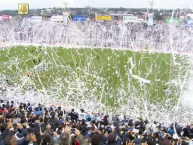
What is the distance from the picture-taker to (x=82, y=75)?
2609 cm

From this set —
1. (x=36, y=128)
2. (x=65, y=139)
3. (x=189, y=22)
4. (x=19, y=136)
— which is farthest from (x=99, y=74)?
(x=189, y=22)

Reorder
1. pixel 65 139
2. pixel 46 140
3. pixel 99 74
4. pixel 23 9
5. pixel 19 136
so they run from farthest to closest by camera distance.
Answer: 1. pixel 23 9
2. pixel 99 74
3. pixel 19 136
4. pixel 46 140
5. pixel 65 139

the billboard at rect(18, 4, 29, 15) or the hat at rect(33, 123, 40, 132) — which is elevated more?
the billboard at rect(18, 4, 29, 15)

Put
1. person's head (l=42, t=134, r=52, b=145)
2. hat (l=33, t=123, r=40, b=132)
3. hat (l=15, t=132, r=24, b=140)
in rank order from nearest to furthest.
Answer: person's head (l=42, t=134, r=52, b=145)
hat (l=15, t=132, r=24, b=140)
hat (l=33, t=123, r=40, b=132)

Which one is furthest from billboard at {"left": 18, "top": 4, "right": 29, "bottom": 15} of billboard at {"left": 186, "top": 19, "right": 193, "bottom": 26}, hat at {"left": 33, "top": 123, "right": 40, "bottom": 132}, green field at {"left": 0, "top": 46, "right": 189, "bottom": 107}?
hat at {"left": 33, "top": 123, "right": 40, "bottom": 132}

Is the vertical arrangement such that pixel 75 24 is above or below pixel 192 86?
above

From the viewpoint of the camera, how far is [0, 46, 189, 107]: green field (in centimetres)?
2302

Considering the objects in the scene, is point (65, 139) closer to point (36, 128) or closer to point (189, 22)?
point (36, 128)

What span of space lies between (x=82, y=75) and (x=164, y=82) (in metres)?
7.04

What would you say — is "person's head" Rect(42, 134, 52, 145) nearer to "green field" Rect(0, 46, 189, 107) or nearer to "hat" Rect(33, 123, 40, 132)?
"hat" Rect(33, 123, 40, 132)

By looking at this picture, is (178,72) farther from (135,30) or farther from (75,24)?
(75,24)

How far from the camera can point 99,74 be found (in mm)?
26719

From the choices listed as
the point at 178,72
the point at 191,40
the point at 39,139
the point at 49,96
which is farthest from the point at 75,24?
the point at 39,139

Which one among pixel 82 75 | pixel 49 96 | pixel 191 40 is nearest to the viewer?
pixel 49 96
